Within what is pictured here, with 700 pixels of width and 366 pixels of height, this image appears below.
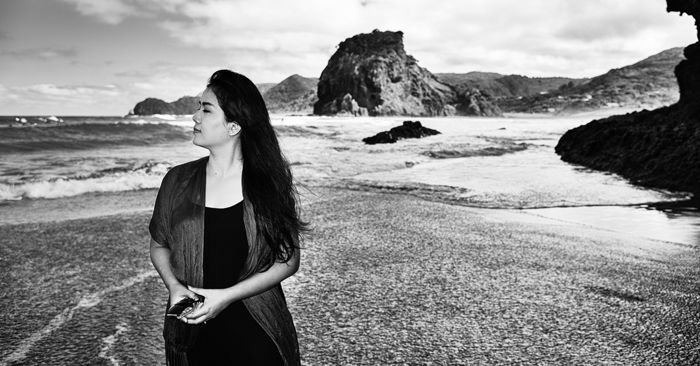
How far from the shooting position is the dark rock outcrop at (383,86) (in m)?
124

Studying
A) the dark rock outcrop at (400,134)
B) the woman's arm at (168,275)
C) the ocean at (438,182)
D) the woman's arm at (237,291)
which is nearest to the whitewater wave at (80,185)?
the ocean at (438,182)

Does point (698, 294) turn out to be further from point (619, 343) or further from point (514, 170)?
point (514, 170)

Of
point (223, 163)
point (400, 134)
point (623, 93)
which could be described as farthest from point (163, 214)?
point (623, 93)

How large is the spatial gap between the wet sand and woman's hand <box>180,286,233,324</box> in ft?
5.47

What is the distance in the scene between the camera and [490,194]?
10.3m

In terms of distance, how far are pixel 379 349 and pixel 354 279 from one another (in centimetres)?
143

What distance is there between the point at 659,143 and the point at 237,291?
41.4 feet

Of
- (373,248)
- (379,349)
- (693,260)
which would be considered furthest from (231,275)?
(693,260)

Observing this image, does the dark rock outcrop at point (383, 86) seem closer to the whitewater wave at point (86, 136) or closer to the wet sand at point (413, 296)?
the whitewater wave at point (86, 136)

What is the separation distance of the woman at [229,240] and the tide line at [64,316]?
208cm

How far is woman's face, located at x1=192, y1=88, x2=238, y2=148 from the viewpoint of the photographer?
203 cm

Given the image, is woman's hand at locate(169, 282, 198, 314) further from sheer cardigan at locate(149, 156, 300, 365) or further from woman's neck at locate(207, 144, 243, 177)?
woman's neck at locate(207, 144, 243, 177)

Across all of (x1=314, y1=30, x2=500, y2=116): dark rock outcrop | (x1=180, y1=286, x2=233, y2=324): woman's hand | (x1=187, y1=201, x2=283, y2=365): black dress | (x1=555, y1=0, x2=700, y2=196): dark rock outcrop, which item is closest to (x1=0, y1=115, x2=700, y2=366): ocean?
(x1=555, y1=0, x2=700, y2=196): dark rock outcrop

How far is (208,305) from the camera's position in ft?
5.88
